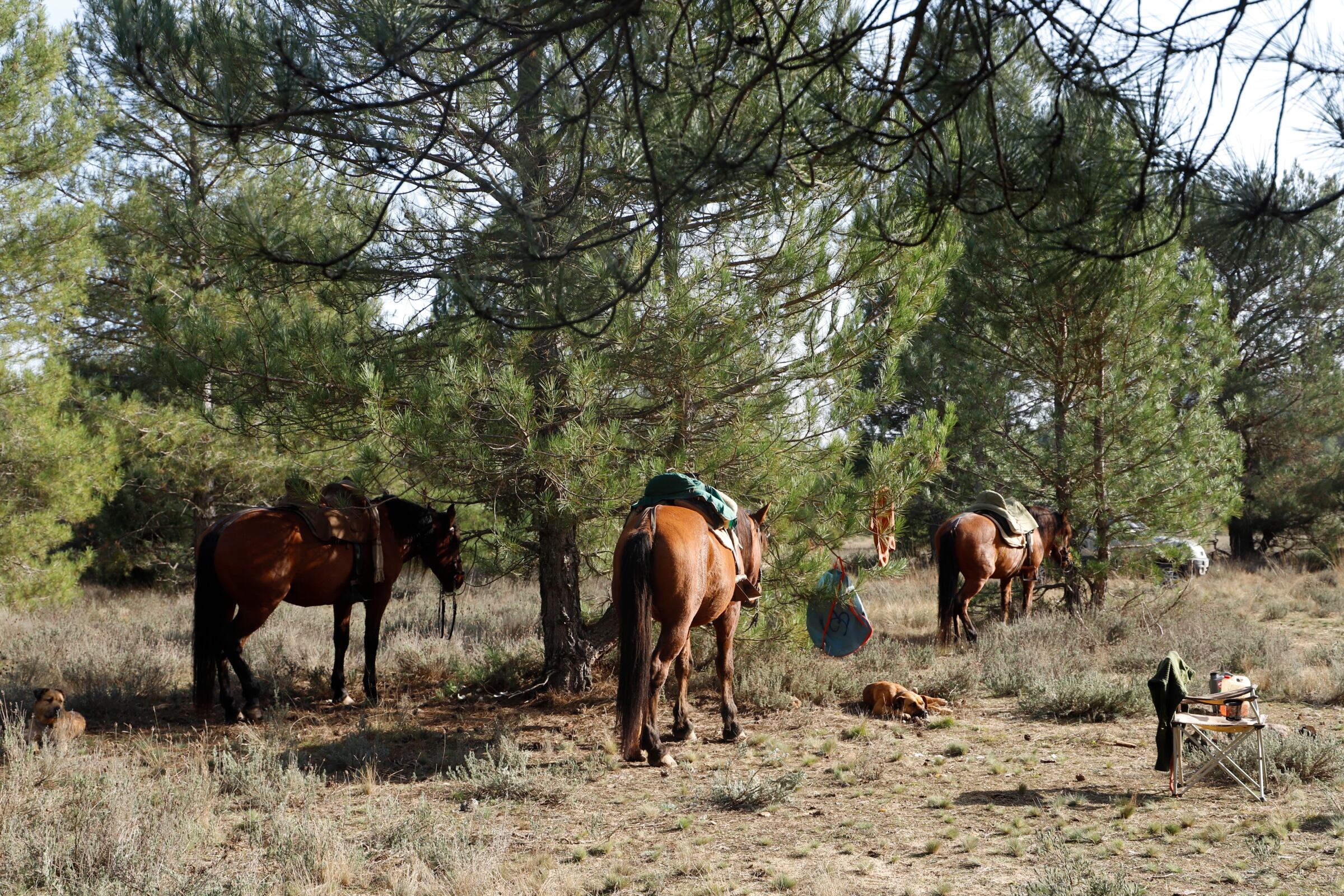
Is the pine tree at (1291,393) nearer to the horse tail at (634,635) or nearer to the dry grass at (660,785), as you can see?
the dry grass at (660,785)

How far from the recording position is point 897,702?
7289 mm

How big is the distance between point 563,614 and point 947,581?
15.1ft

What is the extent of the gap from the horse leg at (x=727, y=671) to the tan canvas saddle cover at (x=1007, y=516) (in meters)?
5.10

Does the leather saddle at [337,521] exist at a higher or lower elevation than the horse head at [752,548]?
higher

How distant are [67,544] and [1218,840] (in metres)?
16.7

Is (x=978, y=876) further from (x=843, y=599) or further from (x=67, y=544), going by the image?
(x=67, y=544)

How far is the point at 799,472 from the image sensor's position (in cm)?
732

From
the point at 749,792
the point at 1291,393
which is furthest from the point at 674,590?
the point at 1291,393

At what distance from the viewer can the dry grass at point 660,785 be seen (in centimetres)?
407

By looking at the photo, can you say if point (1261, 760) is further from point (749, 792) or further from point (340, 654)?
point (340, 654)

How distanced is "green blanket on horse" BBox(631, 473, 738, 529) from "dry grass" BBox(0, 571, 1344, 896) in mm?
1641

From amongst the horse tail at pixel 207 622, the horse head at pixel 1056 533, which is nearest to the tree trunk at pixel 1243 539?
the horse head at pixel 1056 533

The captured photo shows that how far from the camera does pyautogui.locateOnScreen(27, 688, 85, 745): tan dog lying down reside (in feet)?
20.0

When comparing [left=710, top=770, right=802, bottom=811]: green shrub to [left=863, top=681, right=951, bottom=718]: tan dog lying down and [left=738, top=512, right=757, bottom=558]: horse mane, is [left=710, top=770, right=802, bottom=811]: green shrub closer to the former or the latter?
[left=738, top=512, right=757, bottom=558]: horse mane
